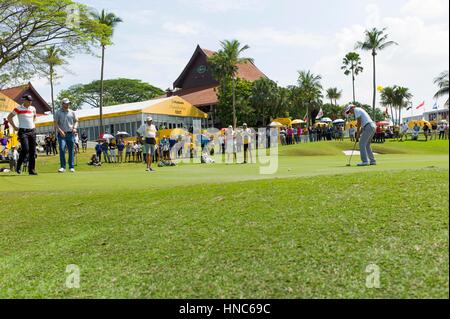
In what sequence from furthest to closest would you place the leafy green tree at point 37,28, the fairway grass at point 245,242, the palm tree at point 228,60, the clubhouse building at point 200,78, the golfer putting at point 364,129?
the clubhouse building at point 200,78
the palm tree at point 228,60
the leafy green tree at point 37,28
the golfer putting at point 364,129
the fairway grass at point 245,242

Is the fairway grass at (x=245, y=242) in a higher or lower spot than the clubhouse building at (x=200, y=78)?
lower

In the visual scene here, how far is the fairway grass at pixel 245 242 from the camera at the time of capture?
12.2ft

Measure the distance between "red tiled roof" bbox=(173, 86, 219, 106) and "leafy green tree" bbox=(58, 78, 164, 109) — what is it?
1773 cm

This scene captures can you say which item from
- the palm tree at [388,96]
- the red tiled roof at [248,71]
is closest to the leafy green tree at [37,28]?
the red tiled roof at [248,71]

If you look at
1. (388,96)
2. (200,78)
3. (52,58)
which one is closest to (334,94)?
(388,96)

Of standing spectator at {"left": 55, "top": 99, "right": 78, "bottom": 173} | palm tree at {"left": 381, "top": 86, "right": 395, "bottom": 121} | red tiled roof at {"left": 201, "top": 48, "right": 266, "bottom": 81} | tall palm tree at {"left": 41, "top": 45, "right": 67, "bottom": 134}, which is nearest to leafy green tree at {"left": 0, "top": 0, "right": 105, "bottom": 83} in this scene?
tall palm tree at {"left": 41, "top": 45, "right": 67, "bottom": 134}

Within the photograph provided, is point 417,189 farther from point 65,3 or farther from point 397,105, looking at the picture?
point 397,105

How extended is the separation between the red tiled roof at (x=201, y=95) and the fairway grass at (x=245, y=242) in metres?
60.5

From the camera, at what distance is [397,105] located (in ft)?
269

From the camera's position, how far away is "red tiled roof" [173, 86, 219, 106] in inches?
2734

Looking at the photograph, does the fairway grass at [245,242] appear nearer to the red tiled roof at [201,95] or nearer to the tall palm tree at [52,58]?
the tall palm tree at [52,58]

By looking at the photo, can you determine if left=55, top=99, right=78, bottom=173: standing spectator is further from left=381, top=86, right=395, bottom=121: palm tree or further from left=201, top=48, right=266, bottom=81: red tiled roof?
left=381, top=86, right=395, bottom=121: palm tree
